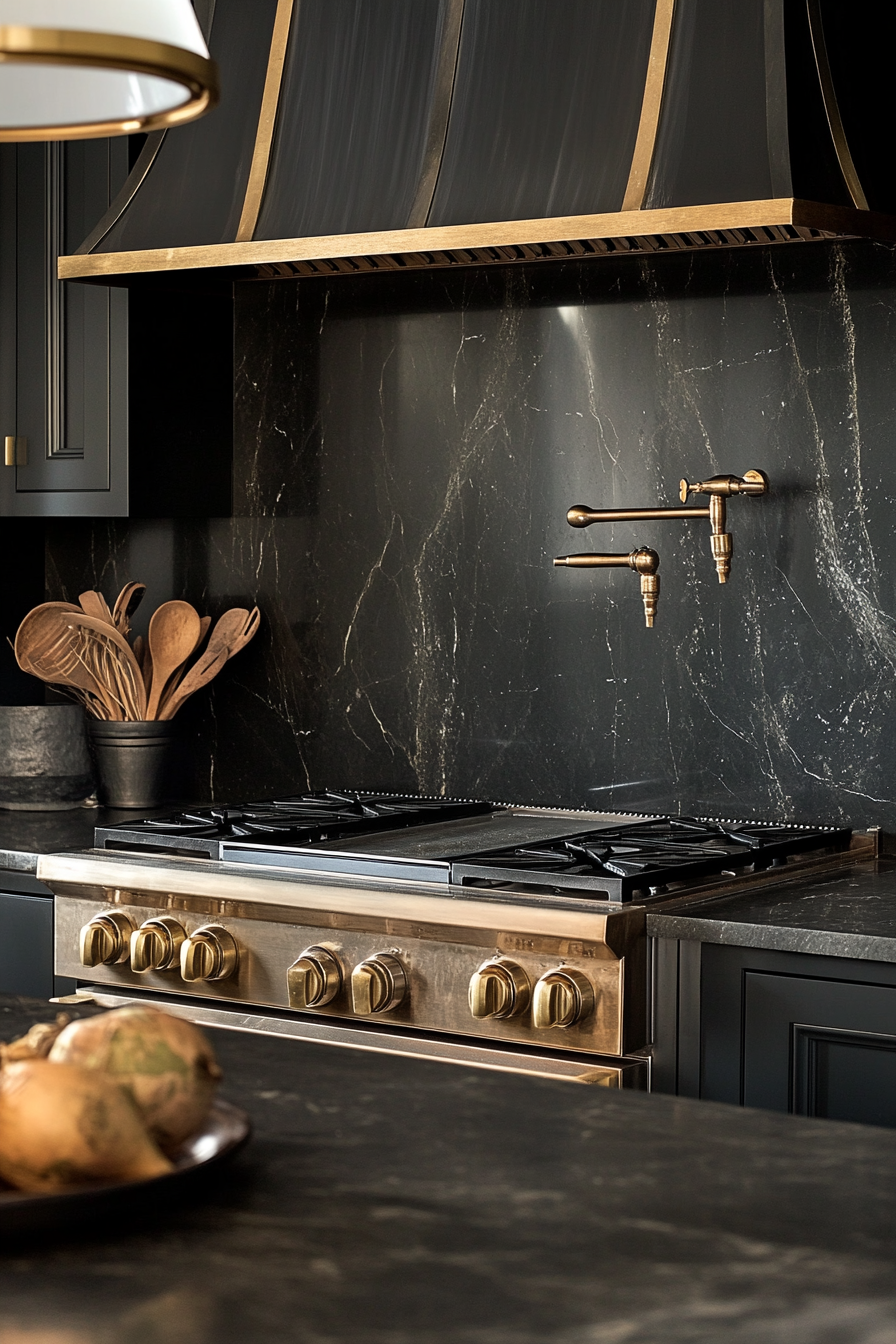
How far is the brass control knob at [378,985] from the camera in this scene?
7.27 feet

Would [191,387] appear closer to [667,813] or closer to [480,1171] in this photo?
[667,813]

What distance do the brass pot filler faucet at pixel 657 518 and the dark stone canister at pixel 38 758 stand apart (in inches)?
39.8

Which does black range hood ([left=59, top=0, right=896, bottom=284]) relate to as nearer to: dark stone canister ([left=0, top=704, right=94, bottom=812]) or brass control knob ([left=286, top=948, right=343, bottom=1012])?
dark stone canister ([left=0, top=704, right=94, bottom=812])

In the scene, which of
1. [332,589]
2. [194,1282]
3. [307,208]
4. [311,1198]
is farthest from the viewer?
[332,589]

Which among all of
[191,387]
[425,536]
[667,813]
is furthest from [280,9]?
[667,813]

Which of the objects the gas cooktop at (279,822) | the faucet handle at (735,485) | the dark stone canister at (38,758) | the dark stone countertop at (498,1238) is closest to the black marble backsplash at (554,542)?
the faucet handle at (735,485)

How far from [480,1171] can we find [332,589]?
226 centimetres

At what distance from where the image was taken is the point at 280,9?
9.35 feet

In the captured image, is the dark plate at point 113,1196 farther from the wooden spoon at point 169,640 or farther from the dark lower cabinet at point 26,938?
the wooden spoon at point 169,640

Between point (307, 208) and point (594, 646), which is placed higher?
point (307, 208)

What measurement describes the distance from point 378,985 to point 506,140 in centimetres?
129

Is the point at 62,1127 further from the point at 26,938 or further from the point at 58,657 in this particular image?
the point at 58,657

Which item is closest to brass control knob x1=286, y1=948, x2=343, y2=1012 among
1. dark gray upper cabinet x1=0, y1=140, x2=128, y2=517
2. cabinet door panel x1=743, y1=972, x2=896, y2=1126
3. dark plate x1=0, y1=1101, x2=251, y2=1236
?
cabinet door panel x1=743, y1=972, x2=896, y2=1126

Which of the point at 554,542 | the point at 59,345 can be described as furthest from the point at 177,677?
the point at 554,542
